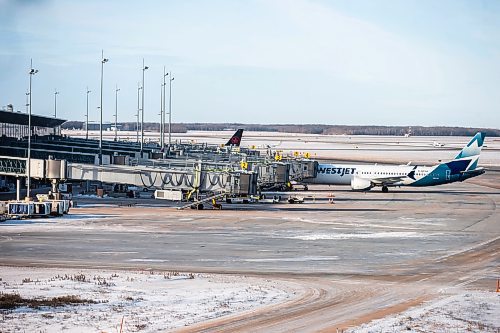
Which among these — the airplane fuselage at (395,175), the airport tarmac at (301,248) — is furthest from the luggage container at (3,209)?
the airplane fuselage at (395,175)

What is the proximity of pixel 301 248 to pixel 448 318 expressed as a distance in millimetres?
19990

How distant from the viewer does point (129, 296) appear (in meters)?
33.4

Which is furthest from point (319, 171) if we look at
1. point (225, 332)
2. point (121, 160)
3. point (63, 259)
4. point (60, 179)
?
point (225, 332)

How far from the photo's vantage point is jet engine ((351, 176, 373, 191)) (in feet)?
333

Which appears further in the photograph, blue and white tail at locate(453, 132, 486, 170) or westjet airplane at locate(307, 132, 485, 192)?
blue and white tail at locate(453, 132, 486, 170)

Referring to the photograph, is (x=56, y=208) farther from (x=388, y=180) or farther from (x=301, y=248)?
(x=388, y=180)

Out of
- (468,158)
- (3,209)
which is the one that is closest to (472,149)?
(468,158)

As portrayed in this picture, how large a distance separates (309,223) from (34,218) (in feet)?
68.0

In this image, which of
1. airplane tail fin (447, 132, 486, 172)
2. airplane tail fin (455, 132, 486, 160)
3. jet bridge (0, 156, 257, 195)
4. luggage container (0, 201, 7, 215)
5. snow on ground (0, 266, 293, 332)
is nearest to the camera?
snow on ground (0, 266, 293, 332)

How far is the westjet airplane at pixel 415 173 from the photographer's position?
10019 centimetres

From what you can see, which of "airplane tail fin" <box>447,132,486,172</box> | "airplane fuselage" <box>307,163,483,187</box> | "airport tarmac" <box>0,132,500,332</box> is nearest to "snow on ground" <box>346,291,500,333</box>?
"airport tarmac" <box>0,132,500,332</box>

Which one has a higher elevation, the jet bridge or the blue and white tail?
the blue and white tail

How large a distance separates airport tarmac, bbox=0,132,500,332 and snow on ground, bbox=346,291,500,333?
2.76 ft

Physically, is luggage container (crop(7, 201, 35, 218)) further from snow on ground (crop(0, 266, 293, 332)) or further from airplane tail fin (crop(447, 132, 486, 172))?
airplane tail fin (crop(447, 132, 486, 172))
